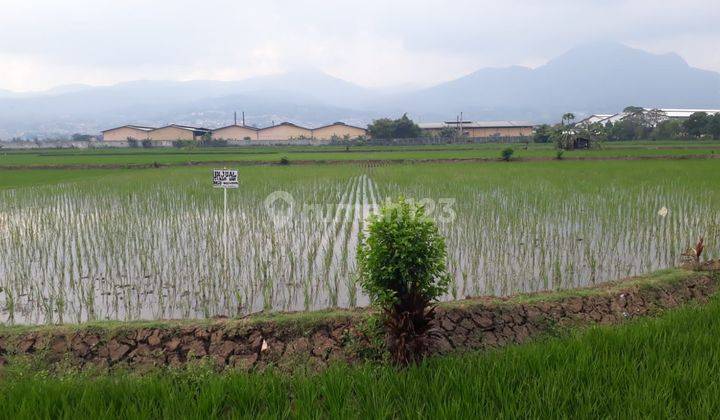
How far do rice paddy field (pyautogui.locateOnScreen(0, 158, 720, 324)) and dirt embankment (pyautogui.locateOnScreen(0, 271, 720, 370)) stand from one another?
0.84m

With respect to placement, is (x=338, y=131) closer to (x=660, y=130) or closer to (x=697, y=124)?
(x=660, y=130)

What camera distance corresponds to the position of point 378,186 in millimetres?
16016

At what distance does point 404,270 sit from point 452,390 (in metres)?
0.87

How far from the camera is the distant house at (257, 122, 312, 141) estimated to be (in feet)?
196

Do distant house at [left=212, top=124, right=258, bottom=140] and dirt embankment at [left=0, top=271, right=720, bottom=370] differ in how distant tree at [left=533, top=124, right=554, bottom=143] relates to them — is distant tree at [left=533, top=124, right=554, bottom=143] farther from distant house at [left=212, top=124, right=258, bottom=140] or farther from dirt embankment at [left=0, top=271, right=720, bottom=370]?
dirt embankment at [left=0, top=271, right=720, bottom=370]

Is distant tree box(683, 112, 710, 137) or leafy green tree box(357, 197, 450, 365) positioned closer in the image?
leafy green tree box(357, 197, 450, 365)

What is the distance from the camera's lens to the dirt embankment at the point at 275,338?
13.2 ft

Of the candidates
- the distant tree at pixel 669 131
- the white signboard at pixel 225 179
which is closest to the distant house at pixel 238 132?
the distant tree at pixel 669 131

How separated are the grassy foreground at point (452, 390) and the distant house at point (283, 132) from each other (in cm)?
5741

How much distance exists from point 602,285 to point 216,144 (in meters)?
45.1

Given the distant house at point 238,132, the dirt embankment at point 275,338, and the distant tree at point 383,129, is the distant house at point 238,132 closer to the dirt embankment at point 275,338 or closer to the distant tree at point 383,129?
the distant tree at point 383,129

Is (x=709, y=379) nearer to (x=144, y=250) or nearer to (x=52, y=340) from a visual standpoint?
(x=52, y=340)

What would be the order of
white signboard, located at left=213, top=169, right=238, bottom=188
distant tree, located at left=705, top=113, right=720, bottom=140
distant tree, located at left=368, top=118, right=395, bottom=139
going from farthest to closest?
distant tree, located at left=368, top=118, right=395, bottom=139
distant tree, located at left=705, top=113, right=720, bottom=140
white signboard, located at left=213, top=169, right=238, bottom=188

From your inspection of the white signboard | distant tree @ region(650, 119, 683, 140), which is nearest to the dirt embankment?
the white signboard
